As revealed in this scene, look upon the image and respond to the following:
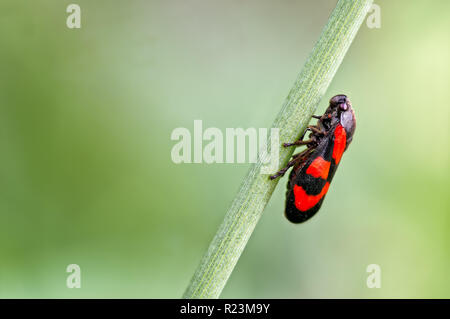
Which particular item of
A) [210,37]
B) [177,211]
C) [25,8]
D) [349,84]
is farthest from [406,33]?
[25,8]

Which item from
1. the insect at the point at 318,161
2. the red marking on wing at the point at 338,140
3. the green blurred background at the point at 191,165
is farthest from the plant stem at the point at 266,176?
the green blurred background at the point at 191,165

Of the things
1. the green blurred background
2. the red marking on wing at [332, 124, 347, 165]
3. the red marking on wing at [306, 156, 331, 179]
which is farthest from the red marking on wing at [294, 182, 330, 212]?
the green blurred background

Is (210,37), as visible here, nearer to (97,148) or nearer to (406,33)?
(97,148)

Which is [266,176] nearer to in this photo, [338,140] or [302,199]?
[302,199]

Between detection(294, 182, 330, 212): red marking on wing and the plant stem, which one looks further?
detection(294, 182, 330, 212): red marking on wing

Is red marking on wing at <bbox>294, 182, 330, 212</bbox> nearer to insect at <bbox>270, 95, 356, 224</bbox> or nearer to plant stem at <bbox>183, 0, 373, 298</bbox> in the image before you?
insect at <bbox>270, 95, 356, 224</bbox>

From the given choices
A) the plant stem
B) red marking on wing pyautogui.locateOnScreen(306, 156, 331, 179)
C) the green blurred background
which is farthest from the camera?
the green blurred background

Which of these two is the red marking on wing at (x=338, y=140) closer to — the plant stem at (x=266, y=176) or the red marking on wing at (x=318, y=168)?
the red marking on wing at (x=318, y=168)
